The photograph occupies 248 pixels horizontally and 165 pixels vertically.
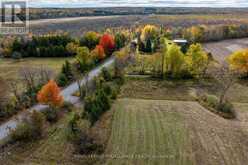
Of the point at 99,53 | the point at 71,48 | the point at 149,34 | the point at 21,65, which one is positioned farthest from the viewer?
the point at 149,34

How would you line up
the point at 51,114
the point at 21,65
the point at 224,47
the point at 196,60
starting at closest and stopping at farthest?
the point at 51,114 < the point at 196,60 < the point at 21,65 < the point at 224,47

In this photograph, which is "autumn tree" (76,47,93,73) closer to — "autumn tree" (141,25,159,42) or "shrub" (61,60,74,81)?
"shrub" (61,60,74,81)

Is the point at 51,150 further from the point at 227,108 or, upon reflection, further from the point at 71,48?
the point at 71,48

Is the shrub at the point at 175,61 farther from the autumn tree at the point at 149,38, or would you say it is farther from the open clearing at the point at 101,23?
the open clearing at the point at 101,23

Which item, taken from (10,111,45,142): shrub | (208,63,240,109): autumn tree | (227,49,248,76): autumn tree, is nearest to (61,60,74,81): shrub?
(10,111,45,142): shrub

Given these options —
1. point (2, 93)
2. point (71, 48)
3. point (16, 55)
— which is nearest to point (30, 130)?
point (2, 93)

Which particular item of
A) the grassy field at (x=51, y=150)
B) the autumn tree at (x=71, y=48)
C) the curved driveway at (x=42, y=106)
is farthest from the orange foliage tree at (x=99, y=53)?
the grassy field at (x=51, y=150)
